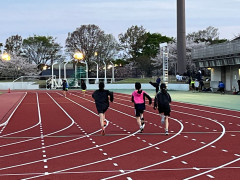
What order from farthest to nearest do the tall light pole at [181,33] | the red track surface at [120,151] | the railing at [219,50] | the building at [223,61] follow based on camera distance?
the tall light pole at [181,33] < the building at [223,61] < the railing at [219,50] < the red track surface at [120,151]

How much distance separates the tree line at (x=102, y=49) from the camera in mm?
97438

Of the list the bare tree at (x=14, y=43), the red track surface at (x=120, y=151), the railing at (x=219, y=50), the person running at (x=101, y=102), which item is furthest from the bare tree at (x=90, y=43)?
the person running at (x=101, y=102)

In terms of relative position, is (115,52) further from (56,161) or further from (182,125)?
(56,161)

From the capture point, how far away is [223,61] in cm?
4872

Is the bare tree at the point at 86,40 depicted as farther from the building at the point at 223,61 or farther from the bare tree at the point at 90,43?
the building at the point at 223,61

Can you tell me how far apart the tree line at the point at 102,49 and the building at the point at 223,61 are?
37156mm

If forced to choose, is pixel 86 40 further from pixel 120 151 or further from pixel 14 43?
pixel 120 151

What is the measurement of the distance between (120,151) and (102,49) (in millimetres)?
88790

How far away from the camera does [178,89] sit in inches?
2306

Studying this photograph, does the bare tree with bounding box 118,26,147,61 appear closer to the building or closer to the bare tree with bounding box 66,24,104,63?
the bare tree with bounding box 66,24,104,63

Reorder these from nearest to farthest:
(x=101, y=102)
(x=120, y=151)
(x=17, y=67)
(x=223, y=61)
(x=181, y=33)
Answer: (x=120, y=151)
(x=101, y=102)
(x=223, y=61)
(x=181, y=33)
(x=17, y=67)

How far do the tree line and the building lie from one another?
3716 centimetres

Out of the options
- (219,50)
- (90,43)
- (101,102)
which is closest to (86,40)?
(90,43)

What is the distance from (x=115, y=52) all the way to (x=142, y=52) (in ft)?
26.3
